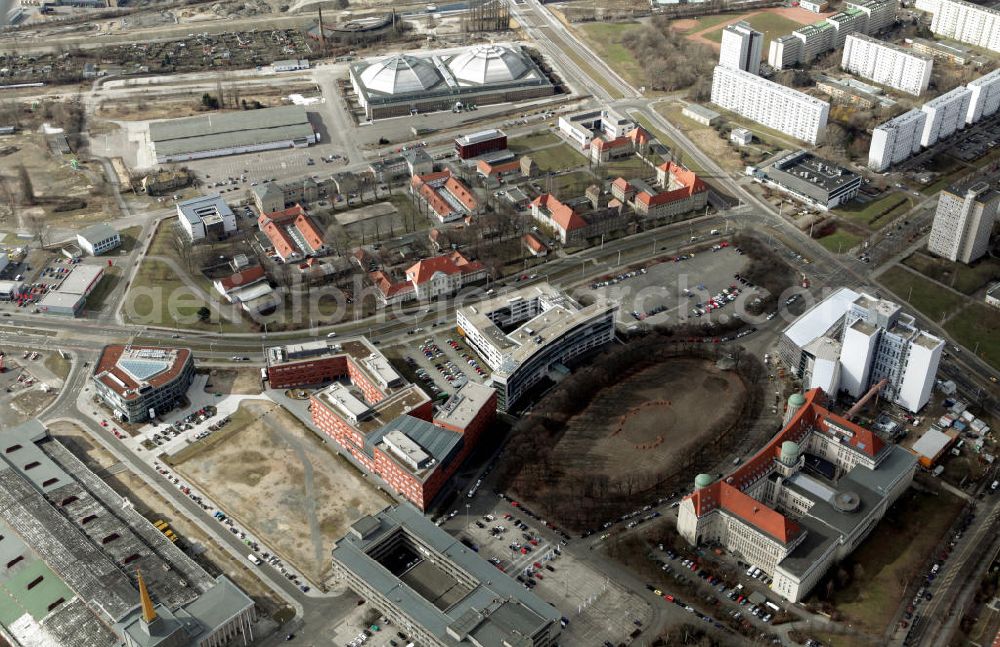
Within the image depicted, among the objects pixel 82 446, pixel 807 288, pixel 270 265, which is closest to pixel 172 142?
pixel 270 265

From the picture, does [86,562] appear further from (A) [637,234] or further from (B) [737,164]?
(B) [737,164]

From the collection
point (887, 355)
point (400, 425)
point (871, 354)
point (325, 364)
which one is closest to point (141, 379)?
point (325, 364)

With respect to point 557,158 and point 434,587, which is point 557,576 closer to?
point 434,587

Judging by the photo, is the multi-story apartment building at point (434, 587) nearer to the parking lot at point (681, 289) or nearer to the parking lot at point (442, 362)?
the parking lot at point (442, 362)

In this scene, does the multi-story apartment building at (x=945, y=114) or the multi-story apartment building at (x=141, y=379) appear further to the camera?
the multi-story apartment building at (x=945, y=114)

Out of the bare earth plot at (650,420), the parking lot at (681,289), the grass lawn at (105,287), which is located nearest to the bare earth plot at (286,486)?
the bare earth plot at (650,420)

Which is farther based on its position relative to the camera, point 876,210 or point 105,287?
point 876,210
